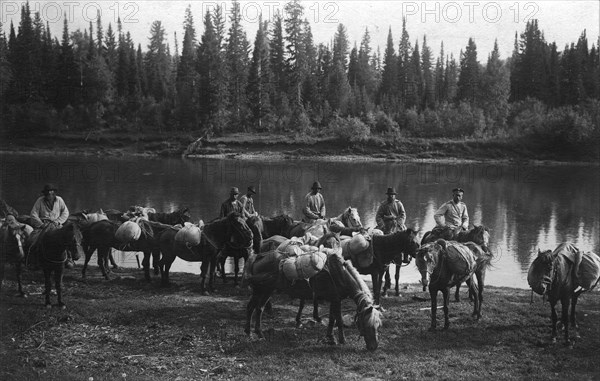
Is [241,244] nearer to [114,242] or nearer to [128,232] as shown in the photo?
[128,232]

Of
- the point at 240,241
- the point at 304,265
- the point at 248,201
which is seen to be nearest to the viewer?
the point at 304,265

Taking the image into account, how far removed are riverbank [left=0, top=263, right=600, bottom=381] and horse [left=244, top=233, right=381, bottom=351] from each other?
1.44ft

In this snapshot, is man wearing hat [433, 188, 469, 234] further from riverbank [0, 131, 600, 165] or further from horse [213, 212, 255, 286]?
riverbank [0, 131, 600, 165]

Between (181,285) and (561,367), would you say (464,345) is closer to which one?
(561,367)

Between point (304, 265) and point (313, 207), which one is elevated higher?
point (313, 207)

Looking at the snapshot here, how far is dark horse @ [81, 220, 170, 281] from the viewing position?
51.5 ft

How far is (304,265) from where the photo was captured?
34.1ft

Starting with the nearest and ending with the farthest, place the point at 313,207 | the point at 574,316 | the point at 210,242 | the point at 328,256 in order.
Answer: the point at 328,256 < the point at 574,316 < the point at 210,242 < the point at 313,207

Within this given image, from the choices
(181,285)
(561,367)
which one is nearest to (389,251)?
(561,367)

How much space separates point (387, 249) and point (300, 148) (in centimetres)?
6151

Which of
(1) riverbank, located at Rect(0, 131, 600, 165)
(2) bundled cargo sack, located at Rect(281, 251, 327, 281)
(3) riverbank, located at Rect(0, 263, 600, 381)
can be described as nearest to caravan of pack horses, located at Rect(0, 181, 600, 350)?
(2) bundled cargo sack, located at Rect(281, 251, 327, 281)

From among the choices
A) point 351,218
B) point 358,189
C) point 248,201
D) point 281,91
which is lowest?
point 358,189

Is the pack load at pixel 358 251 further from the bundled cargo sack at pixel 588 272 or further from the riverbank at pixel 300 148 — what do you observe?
the riverbank at pixel 300 148

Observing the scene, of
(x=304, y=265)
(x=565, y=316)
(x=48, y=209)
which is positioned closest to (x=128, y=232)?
(x=48, y=209)
